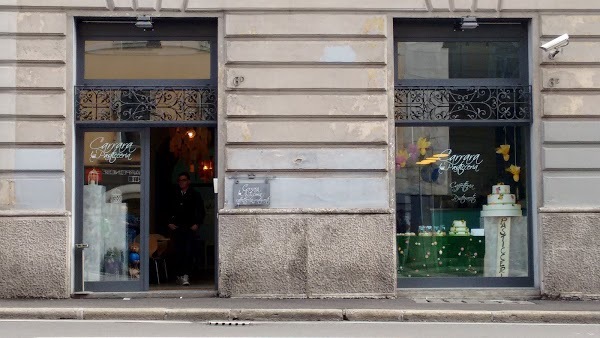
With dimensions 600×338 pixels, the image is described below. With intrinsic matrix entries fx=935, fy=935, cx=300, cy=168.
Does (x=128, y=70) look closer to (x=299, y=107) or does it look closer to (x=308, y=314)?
(x=299, y=107)

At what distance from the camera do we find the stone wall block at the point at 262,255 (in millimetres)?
15078

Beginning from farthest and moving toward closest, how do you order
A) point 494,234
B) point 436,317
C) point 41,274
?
1. point 494,234
2. point 41,274
3. point 436,317

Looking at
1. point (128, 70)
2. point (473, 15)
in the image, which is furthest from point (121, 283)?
point (473, 15)

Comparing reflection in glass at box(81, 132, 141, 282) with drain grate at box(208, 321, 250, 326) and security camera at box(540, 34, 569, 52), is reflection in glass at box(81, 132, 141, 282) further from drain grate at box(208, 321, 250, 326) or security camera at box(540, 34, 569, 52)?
security camera at box(540, 34, 569, 52)

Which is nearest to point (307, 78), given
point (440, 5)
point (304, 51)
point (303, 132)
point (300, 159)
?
point (304, 51)

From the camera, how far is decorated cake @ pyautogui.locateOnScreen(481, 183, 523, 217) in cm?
1588

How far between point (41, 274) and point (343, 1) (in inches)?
259

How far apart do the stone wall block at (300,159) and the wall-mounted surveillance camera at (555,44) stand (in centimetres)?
328

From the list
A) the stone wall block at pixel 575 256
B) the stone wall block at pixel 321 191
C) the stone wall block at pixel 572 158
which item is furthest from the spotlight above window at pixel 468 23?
the stone wall block at pixel 575 256

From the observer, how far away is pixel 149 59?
617 inches

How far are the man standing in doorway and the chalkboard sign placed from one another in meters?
2.02

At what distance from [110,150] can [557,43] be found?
7490 millimetres

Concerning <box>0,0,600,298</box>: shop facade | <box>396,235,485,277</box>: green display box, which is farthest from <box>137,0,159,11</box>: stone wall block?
<box>396,235,485,277</box>: green display box

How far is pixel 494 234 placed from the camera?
15945mm
